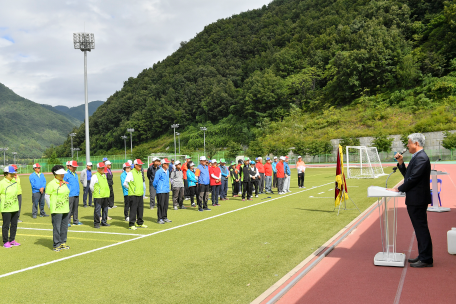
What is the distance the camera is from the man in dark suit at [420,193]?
19.0ft

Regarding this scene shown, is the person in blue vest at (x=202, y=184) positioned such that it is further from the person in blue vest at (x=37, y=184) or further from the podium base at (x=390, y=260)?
the podium base at (x=390, y=260)

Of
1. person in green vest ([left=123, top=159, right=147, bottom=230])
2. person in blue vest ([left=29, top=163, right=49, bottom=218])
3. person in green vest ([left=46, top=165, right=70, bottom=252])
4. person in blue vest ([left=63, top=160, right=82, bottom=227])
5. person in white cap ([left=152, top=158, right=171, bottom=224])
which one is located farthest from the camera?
person in blue vest ([left=29, top=163, right=49, bottom=218])

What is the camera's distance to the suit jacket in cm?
577

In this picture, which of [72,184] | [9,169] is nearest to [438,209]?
[72,184]

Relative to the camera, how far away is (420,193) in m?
5.80

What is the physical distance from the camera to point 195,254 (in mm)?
7289

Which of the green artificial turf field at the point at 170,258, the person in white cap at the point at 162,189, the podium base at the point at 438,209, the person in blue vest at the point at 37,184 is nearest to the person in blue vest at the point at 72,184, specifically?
the green artificial turf field at the point at 170,258

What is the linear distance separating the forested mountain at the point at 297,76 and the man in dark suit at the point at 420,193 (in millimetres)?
50558

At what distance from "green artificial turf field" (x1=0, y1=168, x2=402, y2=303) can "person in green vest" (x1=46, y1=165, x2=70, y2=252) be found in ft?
1.07

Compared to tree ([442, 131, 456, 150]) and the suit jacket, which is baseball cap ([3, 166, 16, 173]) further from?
tree ([442, 131, 456, 150])

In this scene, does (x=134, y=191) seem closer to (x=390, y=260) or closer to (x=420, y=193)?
(x=390, y=260)

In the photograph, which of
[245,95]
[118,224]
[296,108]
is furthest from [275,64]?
[118,224]

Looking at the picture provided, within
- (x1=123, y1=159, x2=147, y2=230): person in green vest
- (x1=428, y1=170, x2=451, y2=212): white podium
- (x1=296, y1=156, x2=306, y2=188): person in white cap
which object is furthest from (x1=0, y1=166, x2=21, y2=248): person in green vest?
(x1=296, y1=156, x2=306, y2=188): person in white cap

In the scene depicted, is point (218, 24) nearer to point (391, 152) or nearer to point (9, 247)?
point (391, 152)
